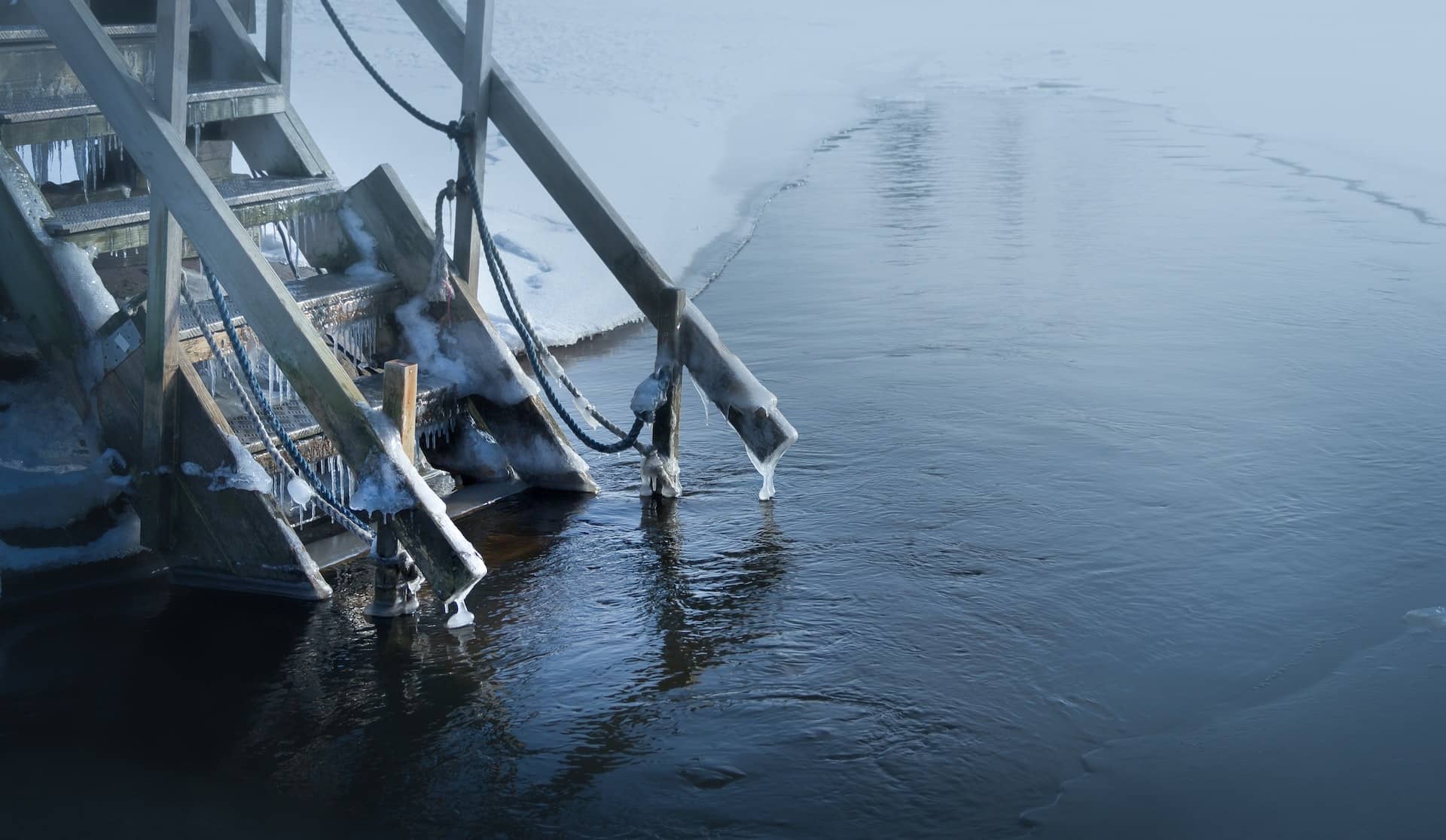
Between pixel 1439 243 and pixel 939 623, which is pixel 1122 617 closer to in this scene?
pixel 939 623

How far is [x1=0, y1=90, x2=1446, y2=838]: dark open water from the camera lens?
178 inches

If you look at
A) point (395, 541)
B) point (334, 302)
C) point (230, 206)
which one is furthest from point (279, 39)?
point (395, 541)

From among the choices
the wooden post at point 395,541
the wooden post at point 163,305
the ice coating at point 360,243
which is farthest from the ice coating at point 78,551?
the ice coating at point 360,243

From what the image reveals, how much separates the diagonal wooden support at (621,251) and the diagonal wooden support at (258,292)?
5.95ft

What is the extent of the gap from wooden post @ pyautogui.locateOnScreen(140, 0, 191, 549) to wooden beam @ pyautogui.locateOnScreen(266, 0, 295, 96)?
1.72 metres

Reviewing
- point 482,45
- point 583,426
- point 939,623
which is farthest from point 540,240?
point 939,623

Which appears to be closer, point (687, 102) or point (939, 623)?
point (939, 623)

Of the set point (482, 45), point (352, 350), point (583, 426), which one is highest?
point (482, 45)

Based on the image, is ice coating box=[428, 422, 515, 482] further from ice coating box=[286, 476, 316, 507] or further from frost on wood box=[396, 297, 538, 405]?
ice coating box=[286, 476, 316, 507]

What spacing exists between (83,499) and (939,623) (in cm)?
375

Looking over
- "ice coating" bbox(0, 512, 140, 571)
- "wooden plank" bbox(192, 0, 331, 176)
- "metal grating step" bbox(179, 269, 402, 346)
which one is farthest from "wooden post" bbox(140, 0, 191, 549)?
"wooden plank" bbox(192, 0, 331, 176)

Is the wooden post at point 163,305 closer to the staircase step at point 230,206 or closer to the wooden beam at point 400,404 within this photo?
the staircase step at point 230,206

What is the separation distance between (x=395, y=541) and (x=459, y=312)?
175cm

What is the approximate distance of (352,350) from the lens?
22.9ft
